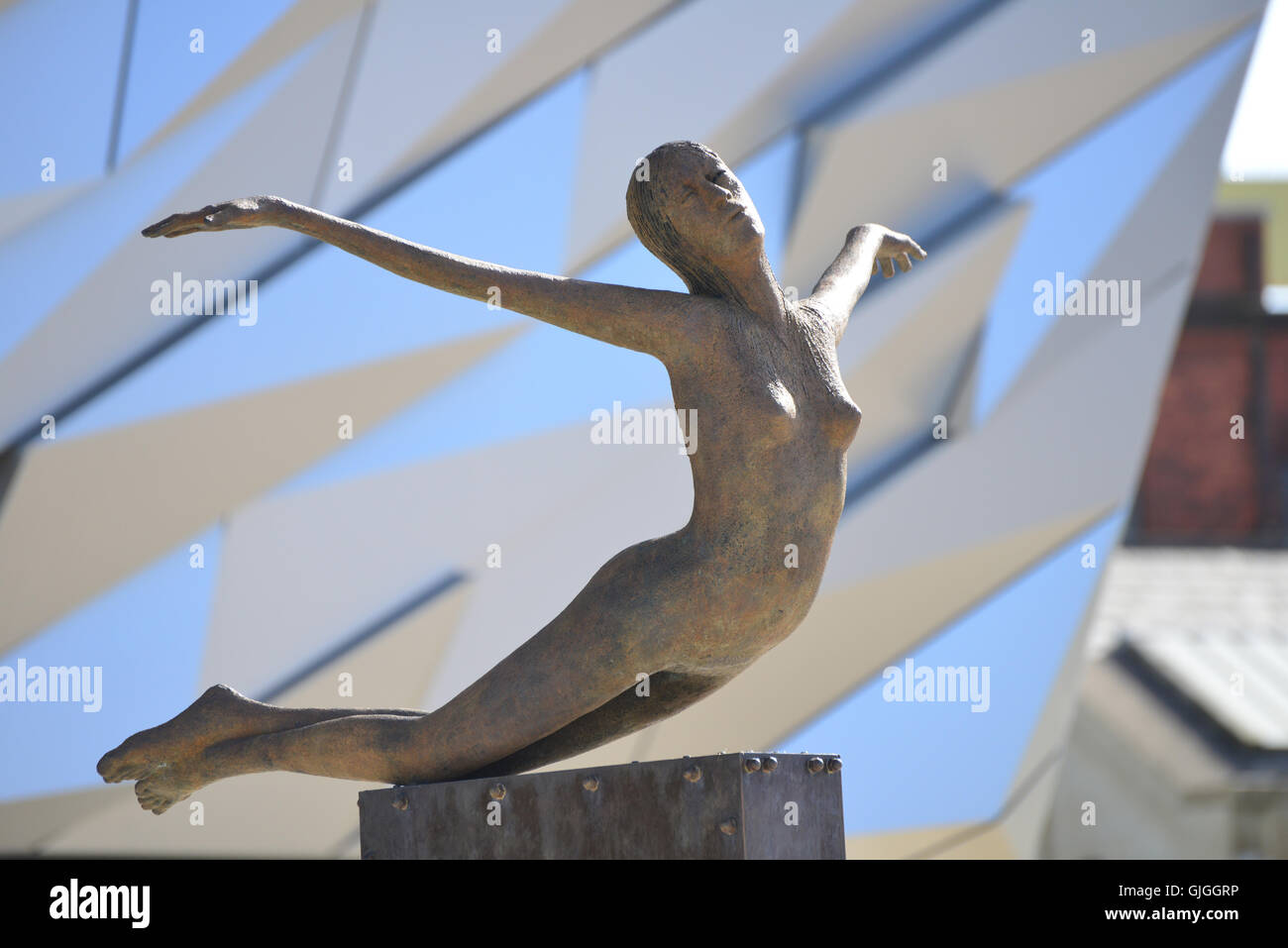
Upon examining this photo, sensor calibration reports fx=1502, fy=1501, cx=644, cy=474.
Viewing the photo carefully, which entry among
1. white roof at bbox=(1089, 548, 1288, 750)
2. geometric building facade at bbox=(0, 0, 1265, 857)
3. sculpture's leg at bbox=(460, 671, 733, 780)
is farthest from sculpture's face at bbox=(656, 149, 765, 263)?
white roof at bbox=(1089, 548, 1288, 750)

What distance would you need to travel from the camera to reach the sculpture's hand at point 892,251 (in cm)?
573

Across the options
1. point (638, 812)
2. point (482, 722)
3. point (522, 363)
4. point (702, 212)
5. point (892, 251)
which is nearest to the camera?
point (638, 812)

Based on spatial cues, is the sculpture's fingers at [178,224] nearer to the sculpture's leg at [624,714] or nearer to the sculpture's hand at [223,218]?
the sculpture's hand at [223,218]

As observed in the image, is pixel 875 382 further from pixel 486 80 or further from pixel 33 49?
pixel 33 49

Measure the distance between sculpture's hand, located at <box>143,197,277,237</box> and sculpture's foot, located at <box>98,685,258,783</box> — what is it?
1.54 metres

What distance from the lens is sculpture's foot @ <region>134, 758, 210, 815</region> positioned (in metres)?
4.86

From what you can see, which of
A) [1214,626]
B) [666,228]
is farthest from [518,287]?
[1214,626]

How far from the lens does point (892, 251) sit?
18.9ft

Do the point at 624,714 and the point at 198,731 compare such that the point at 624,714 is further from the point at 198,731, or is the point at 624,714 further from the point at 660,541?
the point at 198,731

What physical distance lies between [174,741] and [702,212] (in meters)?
2.39

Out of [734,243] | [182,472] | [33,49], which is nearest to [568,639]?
[734,243]

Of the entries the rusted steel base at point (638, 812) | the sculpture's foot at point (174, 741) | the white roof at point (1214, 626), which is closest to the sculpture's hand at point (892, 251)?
the rusted steel base at point (638, 812)

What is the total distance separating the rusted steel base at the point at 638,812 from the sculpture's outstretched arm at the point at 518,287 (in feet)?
4.28

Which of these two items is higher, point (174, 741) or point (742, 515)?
point (742, 515)
